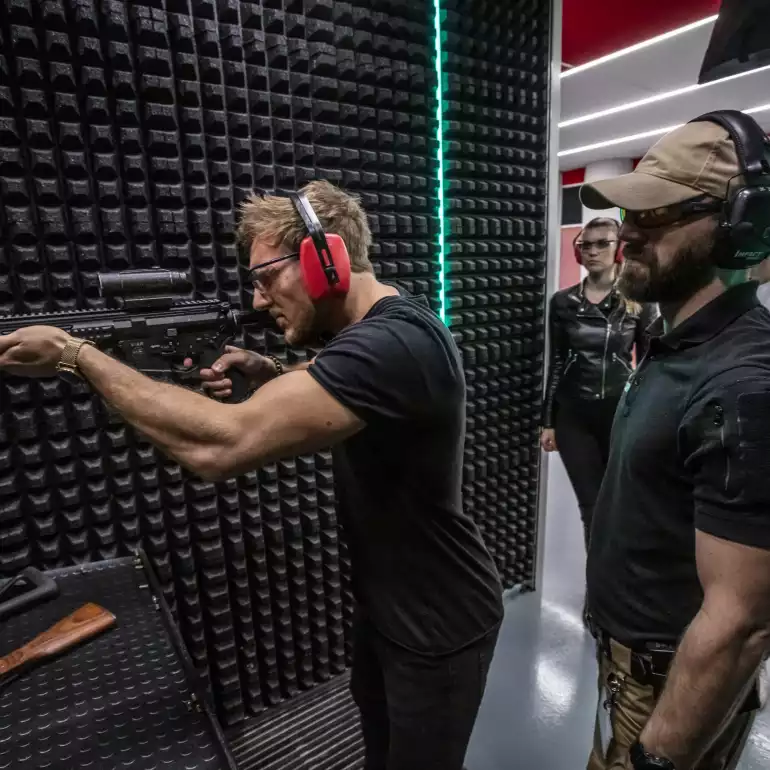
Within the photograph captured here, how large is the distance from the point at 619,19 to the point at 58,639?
3.59 metres

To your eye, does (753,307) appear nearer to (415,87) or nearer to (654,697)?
(654,697)

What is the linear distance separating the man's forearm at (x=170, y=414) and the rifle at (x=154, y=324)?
11.7 inches

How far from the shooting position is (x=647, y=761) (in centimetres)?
86

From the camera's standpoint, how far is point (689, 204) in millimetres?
961

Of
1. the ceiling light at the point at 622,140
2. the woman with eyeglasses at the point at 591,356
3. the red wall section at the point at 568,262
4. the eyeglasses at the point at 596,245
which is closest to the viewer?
the woman with eyeglasses at the point at 591,356

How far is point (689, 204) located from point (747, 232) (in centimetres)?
12

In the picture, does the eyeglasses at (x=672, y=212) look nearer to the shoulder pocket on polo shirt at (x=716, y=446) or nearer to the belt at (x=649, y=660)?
the shoulder pocket on polo shirt at (x=716, y=446)

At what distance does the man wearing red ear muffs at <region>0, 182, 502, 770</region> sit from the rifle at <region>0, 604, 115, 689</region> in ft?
1.46

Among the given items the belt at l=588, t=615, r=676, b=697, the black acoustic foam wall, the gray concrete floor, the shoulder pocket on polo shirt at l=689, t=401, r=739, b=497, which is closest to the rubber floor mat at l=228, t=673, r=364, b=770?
the gray concrete floor

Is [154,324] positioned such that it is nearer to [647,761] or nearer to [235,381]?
[235,381]

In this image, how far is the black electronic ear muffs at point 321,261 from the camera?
1023 mm

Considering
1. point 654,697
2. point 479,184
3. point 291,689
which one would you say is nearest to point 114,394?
point 654,697

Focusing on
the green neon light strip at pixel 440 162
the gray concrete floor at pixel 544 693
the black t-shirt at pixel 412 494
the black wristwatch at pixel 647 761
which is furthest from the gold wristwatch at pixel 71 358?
the gray concrete floor at pixel 544 693

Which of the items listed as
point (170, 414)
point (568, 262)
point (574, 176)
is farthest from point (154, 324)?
point (568, 262)
